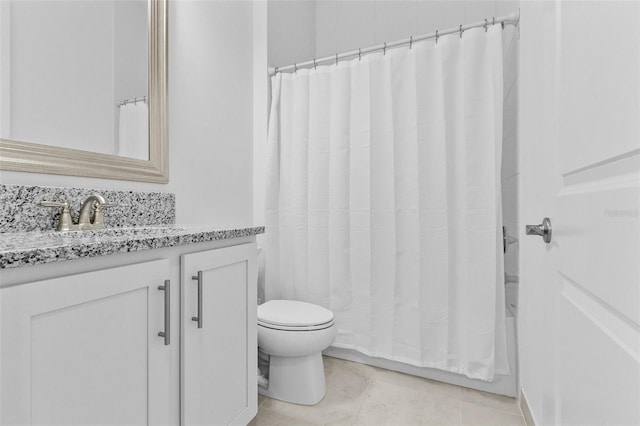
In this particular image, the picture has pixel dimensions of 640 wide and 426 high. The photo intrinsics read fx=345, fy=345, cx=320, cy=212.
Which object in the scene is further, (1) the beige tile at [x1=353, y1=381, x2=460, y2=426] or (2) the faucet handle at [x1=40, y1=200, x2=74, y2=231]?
(1) the beige tile at [x1=353, y1=381, x2=460, y2=426]

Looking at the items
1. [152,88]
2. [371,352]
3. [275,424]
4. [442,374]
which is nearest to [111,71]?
[152,88]

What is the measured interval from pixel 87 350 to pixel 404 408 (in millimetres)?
1324

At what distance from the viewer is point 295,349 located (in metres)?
1.51

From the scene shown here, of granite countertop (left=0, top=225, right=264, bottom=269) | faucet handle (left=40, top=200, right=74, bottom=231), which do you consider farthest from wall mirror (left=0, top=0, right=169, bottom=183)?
granite countertop (left=0, top=225, right=264, bottom=269)

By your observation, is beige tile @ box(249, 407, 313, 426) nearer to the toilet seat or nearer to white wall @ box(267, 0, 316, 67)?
the toilet seat

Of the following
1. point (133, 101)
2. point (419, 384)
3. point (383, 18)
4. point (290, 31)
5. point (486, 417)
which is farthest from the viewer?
point (383, 18)

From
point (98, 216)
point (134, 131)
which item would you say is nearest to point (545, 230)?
point (98, 216)

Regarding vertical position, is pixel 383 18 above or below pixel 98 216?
above

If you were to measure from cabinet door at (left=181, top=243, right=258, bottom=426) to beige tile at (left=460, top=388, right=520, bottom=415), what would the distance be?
1.02 m

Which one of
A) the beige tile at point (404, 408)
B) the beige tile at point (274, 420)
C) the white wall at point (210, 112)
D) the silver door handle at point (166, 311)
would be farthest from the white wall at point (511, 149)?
the silver door handle at point (166, 311)

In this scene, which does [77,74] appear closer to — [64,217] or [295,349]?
[64,217]

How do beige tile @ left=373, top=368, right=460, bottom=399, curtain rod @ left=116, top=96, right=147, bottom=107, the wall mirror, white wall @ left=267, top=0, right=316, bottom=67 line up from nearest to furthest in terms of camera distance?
the wall mirror
curtain rod @ left=116, top=96, right=147, bottom=107
beige tile @ left=373, top=368, right=460, bottom=399
white wall @ left=267, top=0, right=316, bottom=67

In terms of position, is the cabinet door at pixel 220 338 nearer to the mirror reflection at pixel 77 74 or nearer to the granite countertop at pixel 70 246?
the granite countertop at pixel 70 246

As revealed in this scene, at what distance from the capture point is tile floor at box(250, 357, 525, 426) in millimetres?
1447
